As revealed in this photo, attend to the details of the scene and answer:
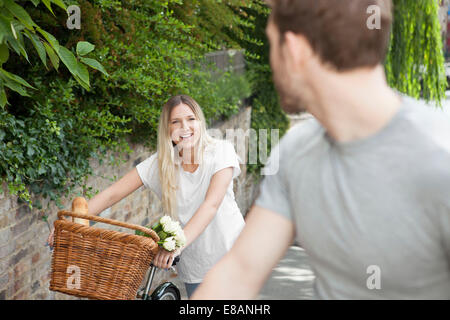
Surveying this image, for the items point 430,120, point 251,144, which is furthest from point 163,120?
point 251,144

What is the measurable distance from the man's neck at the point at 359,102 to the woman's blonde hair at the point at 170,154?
221cm

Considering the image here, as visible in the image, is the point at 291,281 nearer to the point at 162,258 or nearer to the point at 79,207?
the point at 162,258

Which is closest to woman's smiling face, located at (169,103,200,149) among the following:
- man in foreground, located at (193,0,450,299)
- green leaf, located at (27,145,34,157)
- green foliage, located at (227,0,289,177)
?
green leaf, located at (27,145,34,157)

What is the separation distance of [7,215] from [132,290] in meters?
1.38

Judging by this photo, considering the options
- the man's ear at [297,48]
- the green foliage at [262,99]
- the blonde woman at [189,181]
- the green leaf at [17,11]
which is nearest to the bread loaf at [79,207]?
the blonde woman at [189,181]

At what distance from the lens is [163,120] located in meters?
3.62

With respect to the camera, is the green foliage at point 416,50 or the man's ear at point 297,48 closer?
the man's ear at point 297,48

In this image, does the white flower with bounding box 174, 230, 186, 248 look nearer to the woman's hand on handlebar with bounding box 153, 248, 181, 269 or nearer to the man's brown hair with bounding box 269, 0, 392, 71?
the woman's hand on handlebar with bounding box 153, 248, 181, 269

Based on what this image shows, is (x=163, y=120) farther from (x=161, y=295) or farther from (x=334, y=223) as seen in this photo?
(x=334, y=223)

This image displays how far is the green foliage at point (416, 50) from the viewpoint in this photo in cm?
757

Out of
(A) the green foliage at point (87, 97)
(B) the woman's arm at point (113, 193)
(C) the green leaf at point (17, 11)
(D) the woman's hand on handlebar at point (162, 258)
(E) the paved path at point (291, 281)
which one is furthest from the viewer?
(E) the paved path at point (291, 281)

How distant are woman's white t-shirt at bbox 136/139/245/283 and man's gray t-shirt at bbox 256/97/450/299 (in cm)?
202

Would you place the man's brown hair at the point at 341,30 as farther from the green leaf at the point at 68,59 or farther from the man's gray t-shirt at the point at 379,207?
the green leaf at the point at 68,59

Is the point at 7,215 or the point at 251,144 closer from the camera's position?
the point at 7,215
